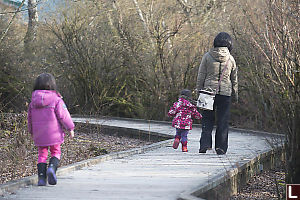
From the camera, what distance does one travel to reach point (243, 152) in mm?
8781

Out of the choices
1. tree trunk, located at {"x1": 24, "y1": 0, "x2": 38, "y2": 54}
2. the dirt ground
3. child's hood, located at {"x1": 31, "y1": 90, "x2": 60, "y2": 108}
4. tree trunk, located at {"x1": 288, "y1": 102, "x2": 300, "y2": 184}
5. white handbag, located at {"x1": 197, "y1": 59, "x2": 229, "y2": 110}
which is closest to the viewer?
tree trunk, located at {"x1": 288, "y1": 102, "x2": 300, "y2": 184}

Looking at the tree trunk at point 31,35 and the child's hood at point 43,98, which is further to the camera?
the tree trunk at point 31,35

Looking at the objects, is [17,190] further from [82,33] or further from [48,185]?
[82,33]

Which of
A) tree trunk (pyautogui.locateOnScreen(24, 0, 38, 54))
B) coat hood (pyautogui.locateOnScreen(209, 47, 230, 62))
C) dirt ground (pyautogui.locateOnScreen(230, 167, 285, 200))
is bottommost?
dirt ground (pyautogui.locateOnScreen(230, 167, 285, 200))

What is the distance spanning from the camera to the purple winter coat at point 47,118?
6109mm

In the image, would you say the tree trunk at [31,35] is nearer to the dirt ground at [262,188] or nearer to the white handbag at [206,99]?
the white handbag at [206,99]

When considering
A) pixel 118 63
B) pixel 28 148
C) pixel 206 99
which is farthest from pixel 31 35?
pixel 206 99

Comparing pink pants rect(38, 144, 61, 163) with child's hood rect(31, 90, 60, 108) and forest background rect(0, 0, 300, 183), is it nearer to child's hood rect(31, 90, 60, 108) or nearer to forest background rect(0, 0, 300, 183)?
child's hood rect(31, 90, 60, 108)

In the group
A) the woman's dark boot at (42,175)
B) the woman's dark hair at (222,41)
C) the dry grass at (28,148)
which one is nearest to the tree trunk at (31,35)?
the dry grass at (28,148)

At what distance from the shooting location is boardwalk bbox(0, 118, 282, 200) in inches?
215

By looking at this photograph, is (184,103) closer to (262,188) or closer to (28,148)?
(262,188)

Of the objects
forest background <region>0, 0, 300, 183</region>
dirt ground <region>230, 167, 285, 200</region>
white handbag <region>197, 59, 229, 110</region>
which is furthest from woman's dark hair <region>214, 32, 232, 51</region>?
forest background <region>0, 0, 300, 183</region>

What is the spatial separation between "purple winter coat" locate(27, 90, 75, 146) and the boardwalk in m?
0.56

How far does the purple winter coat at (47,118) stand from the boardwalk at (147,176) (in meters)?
0.56
